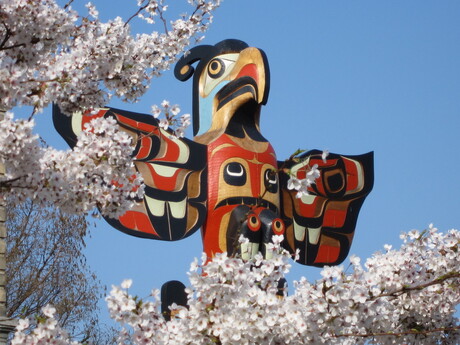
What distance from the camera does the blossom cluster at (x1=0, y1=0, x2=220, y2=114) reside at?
630 centimetres

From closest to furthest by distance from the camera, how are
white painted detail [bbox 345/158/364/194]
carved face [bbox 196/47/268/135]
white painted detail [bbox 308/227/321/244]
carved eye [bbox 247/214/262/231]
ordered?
carved eye [bbox 247/214/262/231]
carved face [bbox 196/47/268/135]
white painted detail [bbox 308/227/321/244]
white painted detail [bbox 345/158/364/194]

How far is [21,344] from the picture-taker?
6145mm

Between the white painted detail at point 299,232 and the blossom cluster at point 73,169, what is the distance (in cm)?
824

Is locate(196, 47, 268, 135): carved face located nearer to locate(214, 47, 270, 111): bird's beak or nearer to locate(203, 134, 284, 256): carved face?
locate(214, 47, 270, 111): bird's beak

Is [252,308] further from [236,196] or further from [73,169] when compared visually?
[236,196]

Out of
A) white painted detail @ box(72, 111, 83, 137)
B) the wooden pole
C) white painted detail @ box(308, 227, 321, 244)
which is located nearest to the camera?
the wooden pole

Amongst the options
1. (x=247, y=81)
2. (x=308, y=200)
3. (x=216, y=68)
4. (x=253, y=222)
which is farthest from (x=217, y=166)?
(x=308, y=200)

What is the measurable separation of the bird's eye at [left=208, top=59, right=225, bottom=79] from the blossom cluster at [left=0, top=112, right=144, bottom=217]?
25.4 ft

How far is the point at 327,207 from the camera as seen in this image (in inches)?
604

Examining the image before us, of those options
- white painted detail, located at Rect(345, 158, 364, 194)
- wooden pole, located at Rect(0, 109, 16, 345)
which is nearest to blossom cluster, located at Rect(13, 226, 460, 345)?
wooden pole, located at Rect(0, 109, 16, 345)

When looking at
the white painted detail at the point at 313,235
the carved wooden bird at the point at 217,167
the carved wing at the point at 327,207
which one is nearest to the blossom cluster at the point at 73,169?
the carved wooden bird at the point at 217,167

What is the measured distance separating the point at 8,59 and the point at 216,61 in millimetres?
8417

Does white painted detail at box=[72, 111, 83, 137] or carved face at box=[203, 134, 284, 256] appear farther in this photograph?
carved face at box=[203, 134, 284, 256]

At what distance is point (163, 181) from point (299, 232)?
2.62 meters
